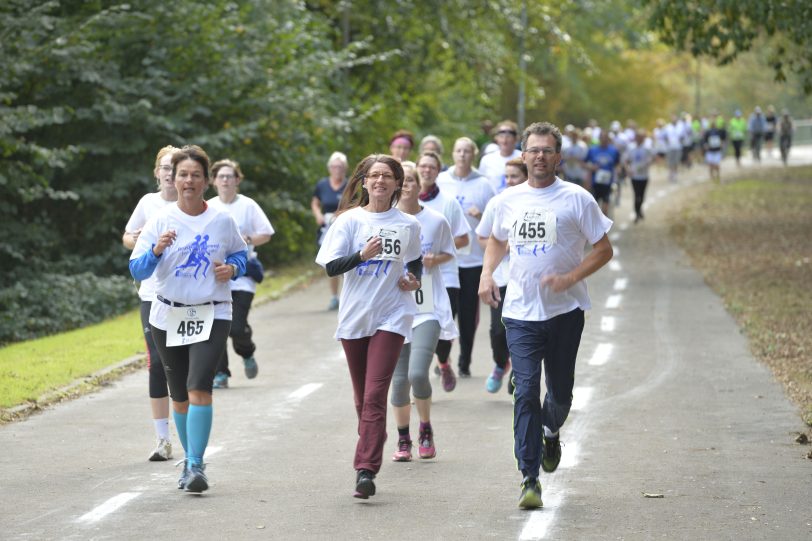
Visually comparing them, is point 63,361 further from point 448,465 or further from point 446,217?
point 448,465

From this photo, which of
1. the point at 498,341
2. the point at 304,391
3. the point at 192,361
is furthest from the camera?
the point at 304,391

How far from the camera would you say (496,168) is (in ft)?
44.9

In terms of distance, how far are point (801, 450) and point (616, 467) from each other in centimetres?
131

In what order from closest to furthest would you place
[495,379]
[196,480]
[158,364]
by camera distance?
[196,480] < [158,364] < [495,379]

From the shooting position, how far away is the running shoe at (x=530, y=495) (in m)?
7.53

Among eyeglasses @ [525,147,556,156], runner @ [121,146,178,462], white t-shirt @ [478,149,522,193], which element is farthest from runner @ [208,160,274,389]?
eyeglasses @ [525,147,556,156]

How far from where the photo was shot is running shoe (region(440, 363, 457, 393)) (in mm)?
11391

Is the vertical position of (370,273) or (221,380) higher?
(370,273)

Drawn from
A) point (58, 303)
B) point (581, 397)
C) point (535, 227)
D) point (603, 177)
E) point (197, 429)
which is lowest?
point (58, 303)

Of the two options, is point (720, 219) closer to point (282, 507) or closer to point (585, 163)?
point (585, 163)

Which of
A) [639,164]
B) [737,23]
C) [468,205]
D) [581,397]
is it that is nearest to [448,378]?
[581,397]

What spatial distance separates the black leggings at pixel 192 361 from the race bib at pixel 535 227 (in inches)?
65.4

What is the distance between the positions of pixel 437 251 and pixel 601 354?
4.98 metres

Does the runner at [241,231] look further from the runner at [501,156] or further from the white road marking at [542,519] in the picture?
the white road marking at [542,519]
